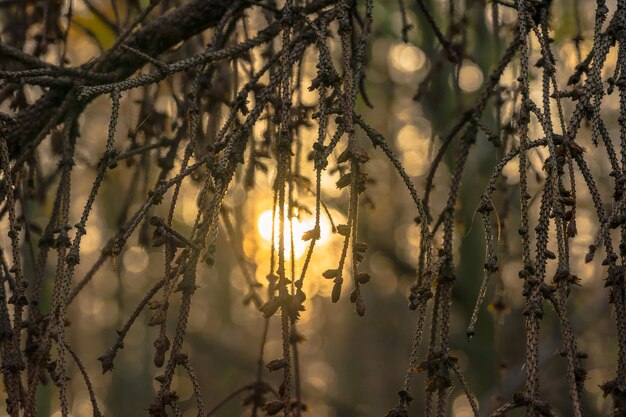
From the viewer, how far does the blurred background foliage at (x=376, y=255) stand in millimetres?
3129

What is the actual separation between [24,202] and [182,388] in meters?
21.4

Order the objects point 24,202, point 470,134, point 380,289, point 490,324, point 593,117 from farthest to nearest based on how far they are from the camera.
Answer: point 380,289, point 490,324, point 24,202, point 470,134, point 593,117

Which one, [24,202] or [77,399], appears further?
[77,399]

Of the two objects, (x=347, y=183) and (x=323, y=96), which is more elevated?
(x=323, y=96)

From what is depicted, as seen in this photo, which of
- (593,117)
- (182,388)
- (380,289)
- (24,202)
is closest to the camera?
(593,117)

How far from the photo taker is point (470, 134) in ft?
7.07

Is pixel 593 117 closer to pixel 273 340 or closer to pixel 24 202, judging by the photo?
pixel 24 202

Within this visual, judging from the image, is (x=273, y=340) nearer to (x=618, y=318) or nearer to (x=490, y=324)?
(x=490, y=324)

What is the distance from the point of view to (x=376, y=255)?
9078 mm

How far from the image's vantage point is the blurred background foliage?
313 centimetres

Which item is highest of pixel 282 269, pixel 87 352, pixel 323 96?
pixel 87 352

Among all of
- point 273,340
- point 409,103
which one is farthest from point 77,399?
point 409,103

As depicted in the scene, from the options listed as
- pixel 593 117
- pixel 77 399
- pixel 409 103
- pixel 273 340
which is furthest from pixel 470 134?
pixel 273 340

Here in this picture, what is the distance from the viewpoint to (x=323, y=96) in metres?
1.41
